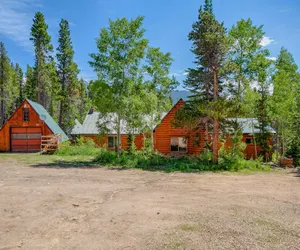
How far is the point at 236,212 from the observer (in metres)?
7.13

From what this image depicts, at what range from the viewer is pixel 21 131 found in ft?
90.7

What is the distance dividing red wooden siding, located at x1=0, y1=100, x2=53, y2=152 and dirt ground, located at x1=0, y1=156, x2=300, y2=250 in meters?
17.2

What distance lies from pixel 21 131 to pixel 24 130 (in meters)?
0.35

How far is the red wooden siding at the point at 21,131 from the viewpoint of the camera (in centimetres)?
2741

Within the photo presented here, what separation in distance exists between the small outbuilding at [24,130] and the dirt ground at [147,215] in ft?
56.0

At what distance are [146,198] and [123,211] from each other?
5.41 ft

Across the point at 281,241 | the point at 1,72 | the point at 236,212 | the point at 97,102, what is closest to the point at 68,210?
the point at 236,212

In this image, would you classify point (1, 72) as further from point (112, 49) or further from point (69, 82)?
point (112, 49)

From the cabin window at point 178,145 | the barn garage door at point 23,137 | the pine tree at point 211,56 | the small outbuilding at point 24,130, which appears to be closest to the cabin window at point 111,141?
the small outbuilding at point 24,130

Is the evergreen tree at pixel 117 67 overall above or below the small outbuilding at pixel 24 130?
above

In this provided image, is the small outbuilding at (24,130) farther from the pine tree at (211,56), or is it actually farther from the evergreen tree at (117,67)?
the pine tree at (211,56)

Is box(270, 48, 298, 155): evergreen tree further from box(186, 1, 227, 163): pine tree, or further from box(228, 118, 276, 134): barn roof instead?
box(186, 1, 227, 163): pine tree

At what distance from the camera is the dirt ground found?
5180mm

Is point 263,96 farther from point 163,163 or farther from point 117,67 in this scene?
point 117,67
